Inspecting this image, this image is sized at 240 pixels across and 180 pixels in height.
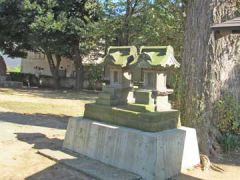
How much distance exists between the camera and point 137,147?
21.1ft

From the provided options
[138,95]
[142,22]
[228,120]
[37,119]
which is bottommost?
[37,119]

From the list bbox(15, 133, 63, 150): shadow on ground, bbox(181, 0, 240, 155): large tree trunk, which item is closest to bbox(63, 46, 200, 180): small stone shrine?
bbox(15, 133, 63, 150): shadow on ground

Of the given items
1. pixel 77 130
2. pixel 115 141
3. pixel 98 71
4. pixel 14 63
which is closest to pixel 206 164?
pixel 115 141

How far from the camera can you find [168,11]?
54.2 ft

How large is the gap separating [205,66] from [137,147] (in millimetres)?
2892

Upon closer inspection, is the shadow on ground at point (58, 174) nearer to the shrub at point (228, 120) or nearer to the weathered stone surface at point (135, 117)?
the weathered stone surface at point (135, 117)

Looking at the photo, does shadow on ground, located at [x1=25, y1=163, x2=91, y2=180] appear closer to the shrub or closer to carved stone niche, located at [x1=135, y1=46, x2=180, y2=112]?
A: carved stone niche, located at [x1=135, y1=46, x2=180, y2=112]

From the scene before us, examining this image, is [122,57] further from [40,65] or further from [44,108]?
[40,65]

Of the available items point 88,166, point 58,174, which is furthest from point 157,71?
point 58,174

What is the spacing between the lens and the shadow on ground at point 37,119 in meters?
10.7

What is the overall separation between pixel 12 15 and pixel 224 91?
61.7 ft

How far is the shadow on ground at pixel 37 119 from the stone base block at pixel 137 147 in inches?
120

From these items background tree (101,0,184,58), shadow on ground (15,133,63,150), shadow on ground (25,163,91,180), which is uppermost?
background tree (101,0,184,58)

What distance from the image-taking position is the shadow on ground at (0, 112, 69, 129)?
10.7 metres
